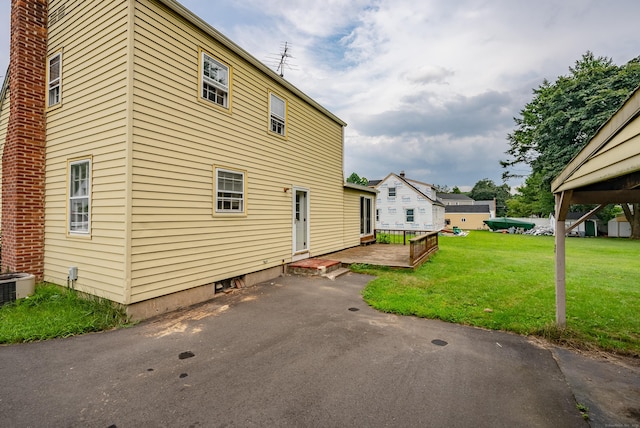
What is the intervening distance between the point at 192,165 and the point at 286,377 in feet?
15.3

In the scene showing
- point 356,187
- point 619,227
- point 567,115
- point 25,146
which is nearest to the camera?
point 25,146

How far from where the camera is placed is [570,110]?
24469 millimetres

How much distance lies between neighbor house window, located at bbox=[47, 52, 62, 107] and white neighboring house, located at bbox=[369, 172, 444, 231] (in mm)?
26692

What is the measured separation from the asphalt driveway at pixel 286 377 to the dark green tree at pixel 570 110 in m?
25.2

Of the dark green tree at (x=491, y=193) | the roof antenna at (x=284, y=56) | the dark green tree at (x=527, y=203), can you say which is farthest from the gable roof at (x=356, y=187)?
the dark green tree at (x=491, y=193)

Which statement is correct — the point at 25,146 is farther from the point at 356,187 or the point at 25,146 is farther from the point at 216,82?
the point at 356,187

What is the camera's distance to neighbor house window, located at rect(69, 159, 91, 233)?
18.6 ft

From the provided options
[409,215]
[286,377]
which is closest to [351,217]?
[286,377]

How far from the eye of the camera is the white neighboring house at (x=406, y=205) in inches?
1179

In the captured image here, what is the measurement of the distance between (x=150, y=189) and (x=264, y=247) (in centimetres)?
354

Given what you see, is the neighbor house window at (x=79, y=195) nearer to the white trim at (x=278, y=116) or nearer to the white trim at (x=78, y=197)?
the white trim at (x=78, y=197)

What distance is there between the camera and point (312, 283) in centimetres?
783

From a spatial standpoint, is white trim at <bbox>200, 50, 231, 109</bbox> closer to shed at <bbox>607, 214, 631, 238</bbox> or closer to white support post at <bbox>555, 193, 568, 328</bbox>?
white support post at <bbox>555, 193, 568, 328</bbox>

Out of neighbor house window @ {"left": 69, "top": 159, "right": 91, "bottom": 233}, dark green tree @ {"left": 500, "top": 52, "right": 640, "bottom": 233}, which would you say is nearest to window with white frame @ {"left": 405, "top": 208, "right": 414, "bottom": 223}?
dark green tree @ {"left": 500, "top": 52, "right": 640, "bottom": 233}
